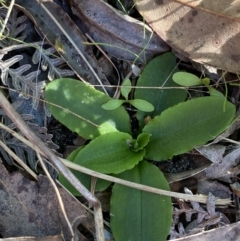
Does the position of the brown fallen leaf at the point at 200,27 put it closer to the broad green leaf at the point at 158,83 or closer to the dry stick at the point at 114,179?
the broad green leaf at the point at 158,83

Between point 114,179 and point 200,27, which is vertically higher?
point 200,27

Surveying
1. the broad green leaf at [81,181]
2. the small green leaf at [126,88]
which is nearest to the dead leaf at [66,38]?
the small green leaf at [126,88]

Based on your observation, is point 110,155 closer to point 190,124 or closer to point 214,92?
point 190,124

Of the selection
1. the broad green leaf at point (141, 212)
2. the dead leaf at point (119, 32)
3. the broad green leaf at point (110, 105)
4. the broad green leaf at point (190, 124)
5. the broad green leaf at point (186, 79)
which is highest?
the dead leaf at point (119, 32)

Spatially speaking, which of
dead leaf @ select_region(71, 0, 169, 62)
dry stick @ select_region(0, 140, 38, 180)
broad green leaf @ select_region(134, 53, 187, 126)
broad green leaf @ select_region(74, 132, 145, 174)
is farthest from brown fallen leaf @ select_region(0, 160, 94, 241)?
dead leaf @ select_region(71, 0, 169, 62)

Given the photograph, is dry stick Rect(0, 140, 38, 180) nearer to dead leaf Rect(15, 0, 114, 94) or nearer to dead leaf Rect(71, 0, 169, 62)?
dead leaf Rect(15, 0, 114, 94)

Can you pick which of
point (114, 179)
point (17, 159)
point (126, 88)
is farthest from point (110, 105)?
point (17, 159)
